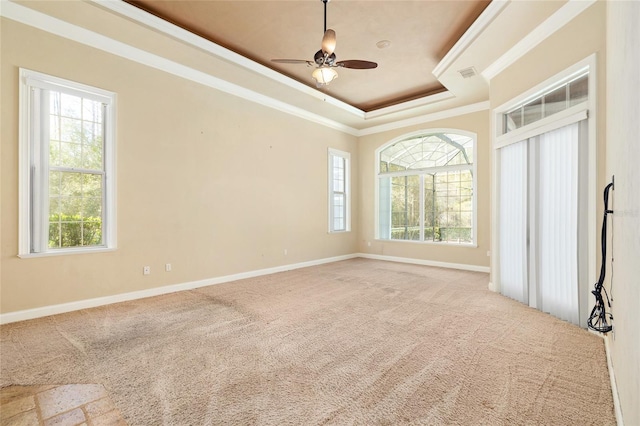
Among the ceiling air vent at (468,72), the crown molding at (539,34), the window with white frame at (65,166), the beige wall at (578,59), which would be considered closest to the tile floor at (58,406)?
the window with white frame at (65,166)

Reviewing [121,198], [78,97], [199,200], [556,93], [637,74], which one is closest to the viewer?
[637,74]

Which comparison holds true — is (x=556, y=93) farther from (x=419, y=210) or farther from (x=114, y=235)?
(x=114, y=235)

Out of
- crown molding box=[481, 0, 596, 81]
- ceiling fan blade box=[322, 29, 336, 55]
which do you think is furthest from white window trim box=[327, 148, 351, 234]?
ceiling fan blade box=[322, 29, 336, 55]

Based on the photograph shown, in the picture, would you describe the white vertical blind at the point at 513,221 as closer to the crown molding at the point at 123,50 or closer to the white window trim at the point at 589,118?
the white window trim at the point at 589,118

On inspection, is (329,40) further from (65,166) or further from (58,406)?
(58,406)

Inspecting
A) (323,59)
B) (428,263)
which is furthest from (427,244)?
(323,59)

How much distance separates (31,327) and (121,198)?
1691mm

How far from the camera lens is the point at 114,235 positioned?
4020 mm

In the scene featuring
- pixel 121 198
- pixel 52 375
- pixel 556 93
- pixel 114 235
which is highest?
pixel 556 93

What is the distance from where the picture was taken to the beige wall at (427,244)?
6.12 meters

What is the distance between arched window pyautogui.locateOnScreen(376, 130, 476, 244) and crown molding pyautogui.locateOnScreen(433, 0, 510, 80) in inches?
86.5

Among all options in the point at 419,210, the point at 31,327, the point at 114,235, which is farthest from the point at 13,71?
the point at 419,210

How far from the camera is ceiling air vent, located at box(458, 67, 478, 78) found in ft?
15.4

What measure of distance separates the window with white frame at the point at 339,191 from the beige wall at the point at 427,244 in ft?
1.50
